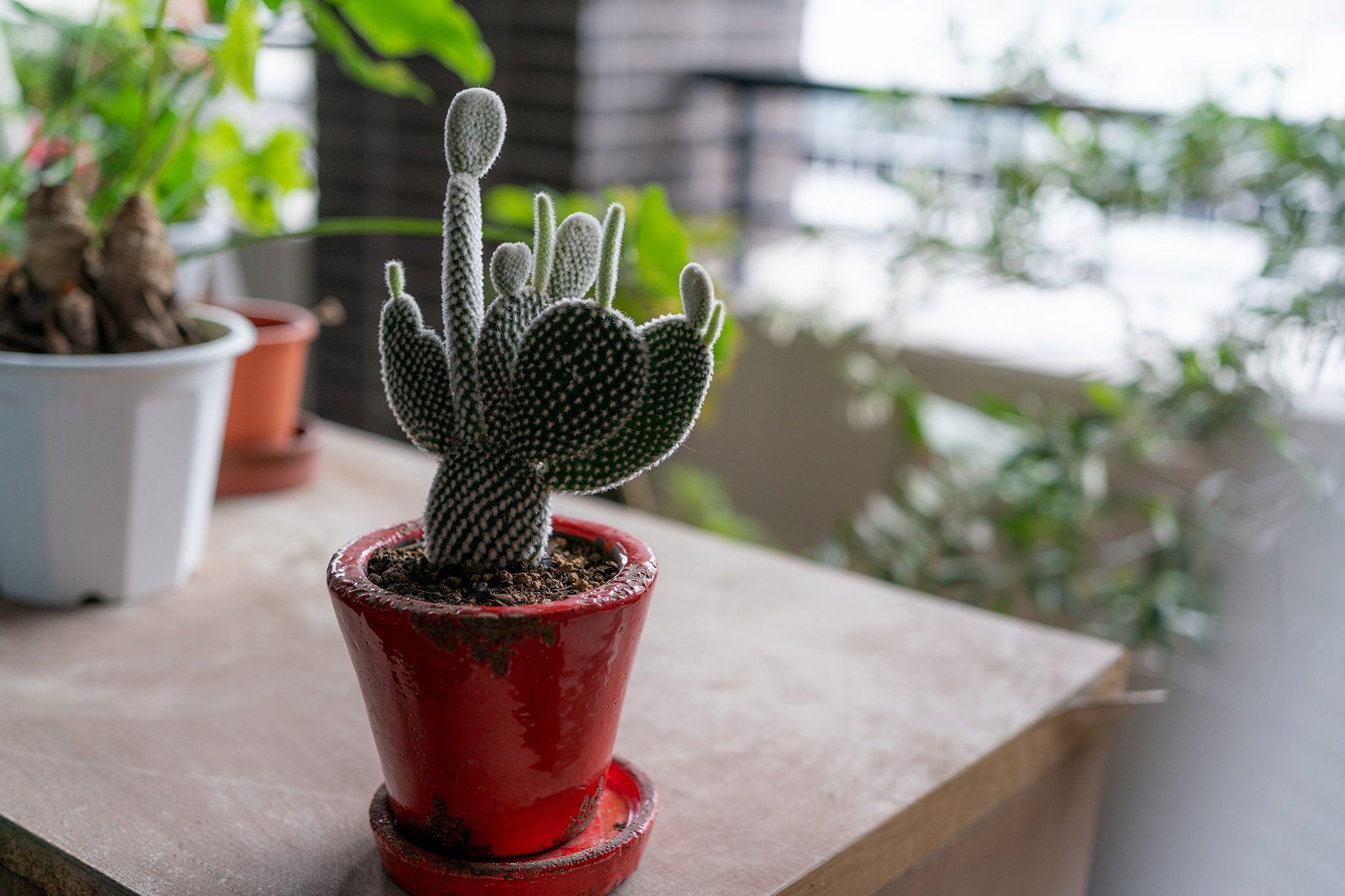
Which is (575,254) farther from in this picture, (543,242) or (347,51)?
(347,51)

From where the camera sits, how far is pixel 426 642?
536 millimetres

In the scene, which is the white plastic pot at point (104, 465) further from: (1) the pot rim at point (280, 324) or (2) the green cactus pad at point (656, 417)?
(2) the green cactus pad at point (656, 417)

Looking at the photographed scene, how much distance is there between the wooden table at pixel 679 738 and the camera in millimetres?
647

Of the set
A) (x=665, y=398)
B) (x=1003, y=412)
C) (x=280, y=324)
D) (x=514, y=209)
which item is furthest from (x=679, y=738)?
(x=1003, y=412)

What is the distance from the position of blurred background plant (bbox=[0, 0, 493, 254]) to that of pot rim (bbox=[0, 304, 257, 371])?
210 mm

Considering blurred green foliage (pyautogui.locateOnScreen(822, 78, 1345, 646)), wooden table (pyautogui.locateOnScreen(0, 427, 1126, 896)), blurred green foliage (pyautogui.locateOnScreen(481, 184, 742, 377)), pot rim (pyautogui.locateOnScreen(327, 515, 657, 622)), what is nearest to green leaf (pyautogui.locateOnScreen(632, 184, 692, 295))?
blurred green foliage (pyautogui.locateOnScreen(481, 184, 742, 377))

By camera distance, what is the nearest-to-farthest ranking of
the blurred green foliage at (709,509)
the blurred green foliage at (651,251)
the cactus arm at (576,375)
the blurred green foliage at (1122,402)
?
the cactus arm at (576,375), the blurred green foliage at (651,251), the blurred green foliage at (1122,402), the blurred green foliage at (709,509)

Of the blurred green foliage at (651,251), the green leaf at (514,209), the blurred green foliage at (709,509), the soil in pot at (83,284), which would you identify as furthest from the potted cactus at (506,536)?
the blurred green foliage at (709,509)

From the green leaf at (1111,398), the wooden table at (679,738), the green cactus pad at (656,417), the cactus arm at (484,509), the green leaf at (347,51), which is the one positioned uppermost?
the green leaf at (347,51)

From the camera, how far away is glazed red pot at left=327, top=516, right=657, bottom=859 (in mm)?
538

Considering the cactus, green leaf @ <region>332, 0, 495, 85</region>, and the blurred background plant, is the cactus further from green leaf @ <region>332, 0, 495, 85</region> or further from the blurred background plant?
green leaf @ <region>332, 0, 495, 85</region>

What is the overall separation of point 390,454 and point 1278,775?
1.27 metres

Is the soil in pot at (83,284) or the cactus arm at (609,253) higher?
the cactus arm at (609,253)

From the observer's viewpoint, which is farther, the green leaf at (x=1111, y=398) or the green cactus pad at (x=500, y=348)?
the green leaf at (x=1111, y=398)
